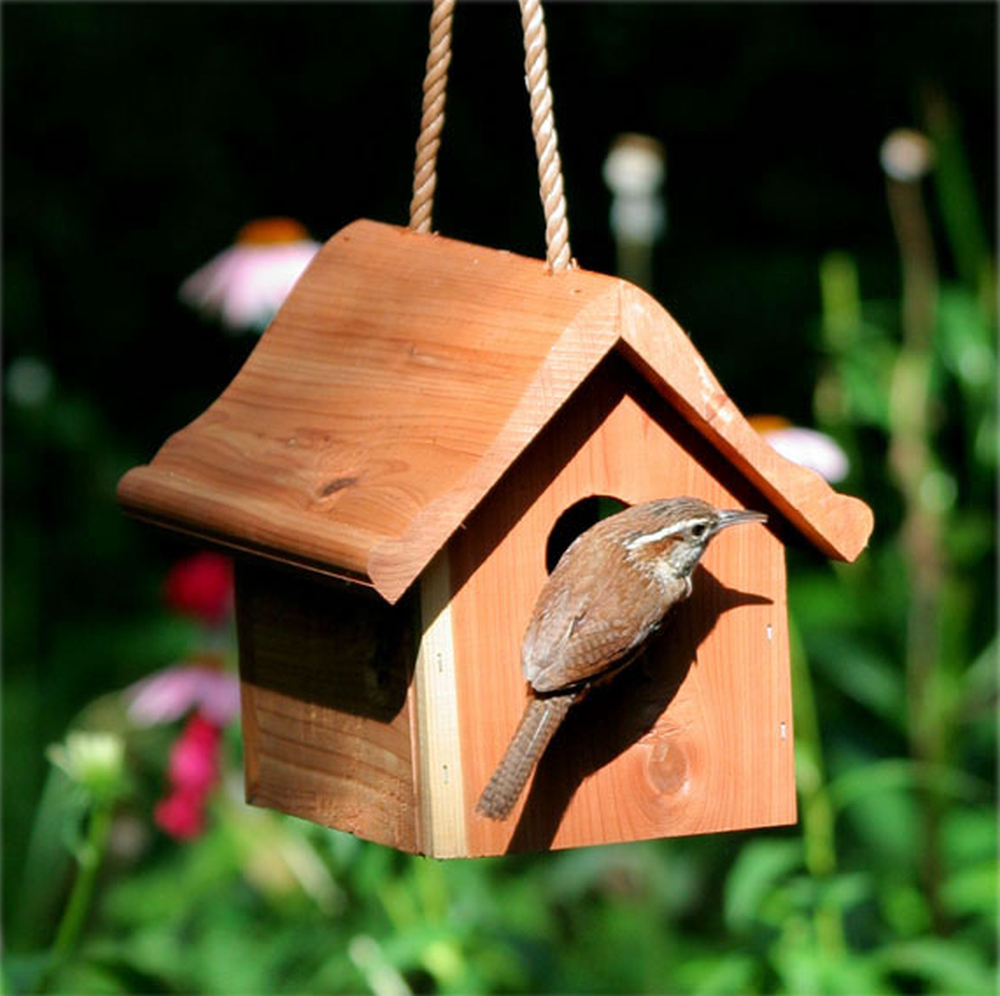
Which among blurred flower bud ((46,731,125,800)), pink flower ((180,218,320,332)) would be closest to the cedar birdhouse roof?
blurred flower bud ((46,731,125,800))

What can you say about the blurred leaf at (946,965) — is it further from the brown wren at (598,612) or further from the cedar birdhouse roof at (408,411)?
the brown wren at (598,612)

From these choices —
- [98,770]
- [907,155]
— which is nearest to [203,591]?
[98,770]

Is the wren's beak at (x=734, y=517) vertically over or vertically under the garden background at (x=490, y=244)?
over

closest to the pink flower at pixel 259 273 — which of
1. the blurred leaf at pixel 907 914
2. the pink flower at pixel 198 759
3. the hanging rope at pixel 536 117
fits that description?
the pink flower at pixel 198 759

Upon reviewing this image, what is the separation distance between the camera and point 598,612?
207 centimetres

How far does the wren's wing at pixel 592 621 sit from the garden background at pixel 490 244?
195cm

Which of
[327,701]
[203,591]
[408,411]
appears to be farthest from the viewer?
[203,591]

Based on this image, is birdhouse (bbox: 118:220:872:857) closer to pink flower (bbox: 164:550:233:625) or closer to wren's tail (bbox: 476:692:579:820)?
wren's tail (bbox: 476:692:579:820)

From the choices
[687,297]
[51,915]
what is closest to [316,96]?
[687,297]

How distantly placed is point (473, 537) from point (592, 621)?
0.17m

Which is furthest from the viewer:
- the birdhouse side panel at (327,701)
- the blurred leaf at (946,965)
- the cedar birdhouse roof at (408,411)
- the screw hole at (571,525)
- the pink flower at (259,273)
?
the pink flower at (259,273)

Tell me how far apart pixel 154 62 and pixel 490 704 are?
4.29m

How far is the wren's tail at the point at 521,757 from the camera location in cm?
208

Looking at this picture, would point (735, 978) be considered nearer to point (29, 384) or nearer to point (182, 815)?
point (182, 815)
